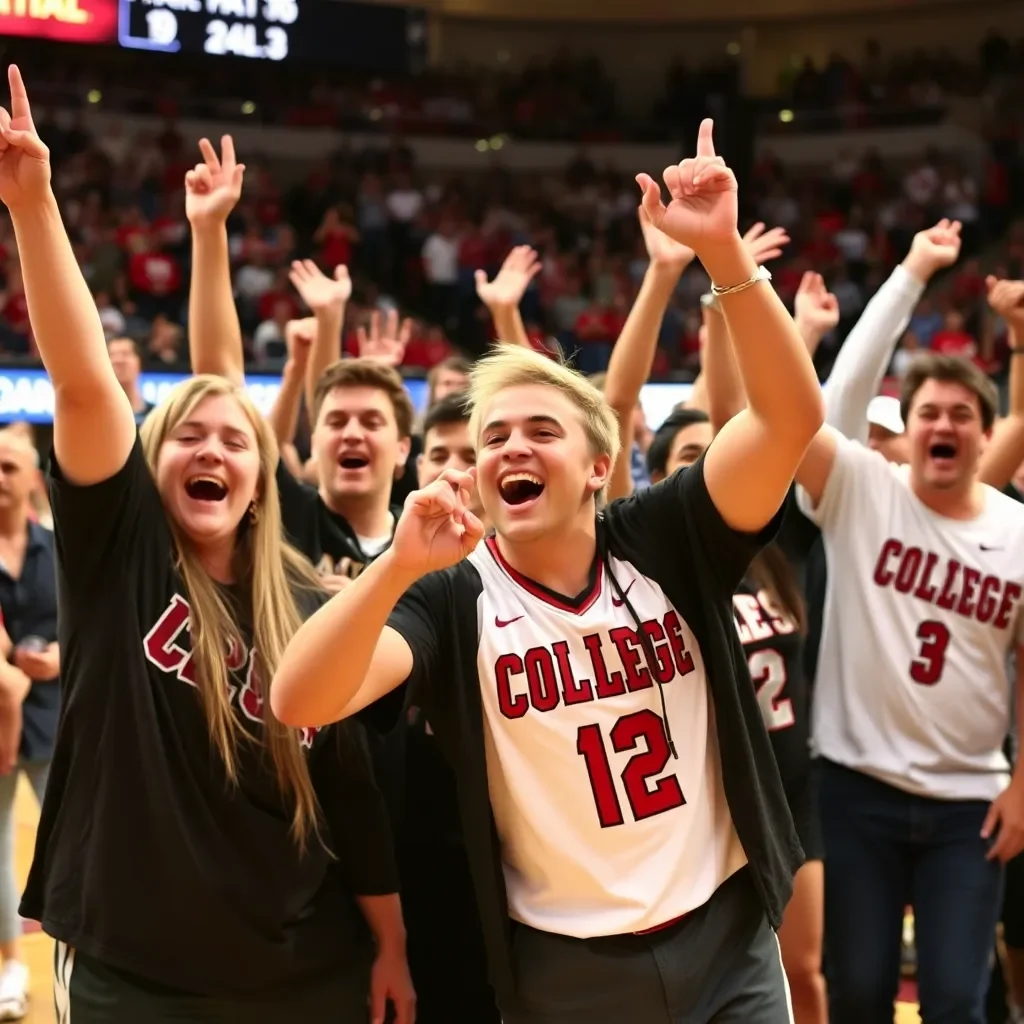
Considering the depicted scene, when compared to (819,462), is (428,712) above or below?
below

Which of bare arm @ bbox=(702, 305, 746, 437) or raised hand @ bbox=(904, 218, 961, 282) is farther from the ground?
raised hand @ bbox=(904, 218, 961, 282)

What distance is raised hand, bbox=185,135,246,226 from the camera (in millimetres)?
3148

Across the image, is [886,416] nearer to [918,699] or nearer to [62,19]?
[918,699]

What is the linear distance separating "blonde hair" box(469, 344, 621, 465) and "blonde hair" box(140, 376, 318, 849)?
472 millimetres

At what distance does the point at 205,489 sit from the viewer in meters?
2.53

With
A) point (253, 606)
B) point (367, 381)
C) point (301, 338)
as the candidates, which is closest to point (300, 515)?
point (367, 381)

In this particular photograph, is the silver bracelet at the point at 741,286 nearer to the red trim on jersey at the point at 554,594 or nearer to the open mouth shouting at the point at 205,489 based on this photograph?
the red trim on jersey at the point at 554,594

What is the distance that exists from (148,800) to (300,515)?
1.01m

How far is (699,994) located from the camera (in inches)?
84.3

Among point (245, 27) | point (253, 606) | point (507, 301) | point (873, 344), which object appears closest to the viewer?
point (253, 606)

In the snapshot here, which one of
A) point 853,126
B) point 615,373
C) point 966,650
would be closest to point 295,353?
point 615,373

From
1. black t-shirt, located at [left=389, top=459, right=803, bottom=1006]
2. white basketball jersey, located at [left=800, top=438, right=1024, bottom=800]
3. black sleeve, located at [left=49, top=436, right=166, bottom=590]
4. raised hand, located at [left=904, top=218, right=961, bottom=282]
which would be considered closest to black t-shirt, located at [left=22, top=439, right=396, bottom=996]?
black sleeve, located at [left=49, top=436, right=166, bottom=590]

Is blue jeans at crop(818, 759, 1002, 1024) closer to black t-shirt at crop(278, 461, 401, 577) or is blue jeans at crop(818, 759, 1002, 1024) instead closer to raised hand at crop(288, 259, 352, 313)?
black t-shirt at crop(278, 461, 401, 577)

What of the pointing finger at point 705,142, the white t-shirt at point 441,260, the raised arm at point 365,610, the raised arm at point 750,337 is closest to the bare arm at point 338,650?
the raised arm at point 365,610
